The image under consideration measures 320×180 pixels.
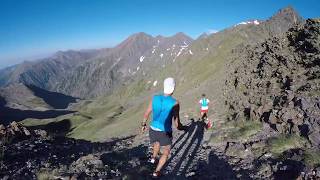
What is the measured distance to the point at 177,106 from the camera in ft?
34.9

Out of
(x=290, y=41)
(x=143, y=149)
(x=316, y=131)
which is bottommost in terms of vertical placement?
(x=143, y=149)

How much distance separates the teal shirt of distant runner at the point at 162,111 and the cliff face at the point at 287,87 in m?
7.72

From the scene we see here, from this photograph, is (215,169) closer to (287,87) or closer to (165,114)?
(165,114)

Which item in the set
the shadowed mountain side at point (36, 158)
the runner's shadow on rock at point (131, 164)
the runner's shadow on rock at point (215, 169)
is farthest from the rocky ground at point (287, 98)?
the shadowed mountain side at point (36, 158)

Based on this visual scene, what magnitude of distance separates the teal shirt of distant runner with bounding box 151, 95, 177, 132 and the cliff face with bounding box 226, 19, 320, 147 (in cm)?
772

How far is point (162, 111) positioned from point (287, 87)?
14.7 meters

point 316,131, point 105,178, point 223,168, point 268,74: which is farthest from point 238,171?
point 268,74

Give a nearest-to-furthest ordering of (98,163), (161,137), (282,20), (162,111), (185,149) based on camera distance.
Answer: (162,111)
(161,137)
(98,163)
(185,149)
(282,20)

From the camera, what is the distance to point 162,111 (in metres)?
10.6

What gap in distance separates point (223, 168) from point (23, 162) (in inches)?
318

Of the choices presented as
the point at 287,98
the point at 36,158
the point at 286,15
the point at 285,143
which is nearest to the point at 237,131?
the point at 287,98

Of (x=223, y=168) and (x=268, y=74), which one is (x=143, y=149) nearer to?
(x=223, y=168)

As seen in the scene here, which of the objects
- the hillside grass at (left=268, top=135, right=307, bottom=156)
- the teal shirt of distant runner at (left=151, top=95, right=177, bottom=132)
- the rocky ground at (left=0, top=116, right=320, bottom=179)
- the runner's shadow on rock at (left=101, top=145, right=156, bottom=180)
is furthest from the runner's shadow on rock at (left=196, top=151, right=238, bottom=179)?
the teal shirt of distant runner at (left=151, top=95, right=177, bottom=132)

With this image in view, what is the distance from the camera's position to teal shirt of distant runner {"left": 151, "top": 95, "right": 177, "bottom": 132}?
10.5 m
